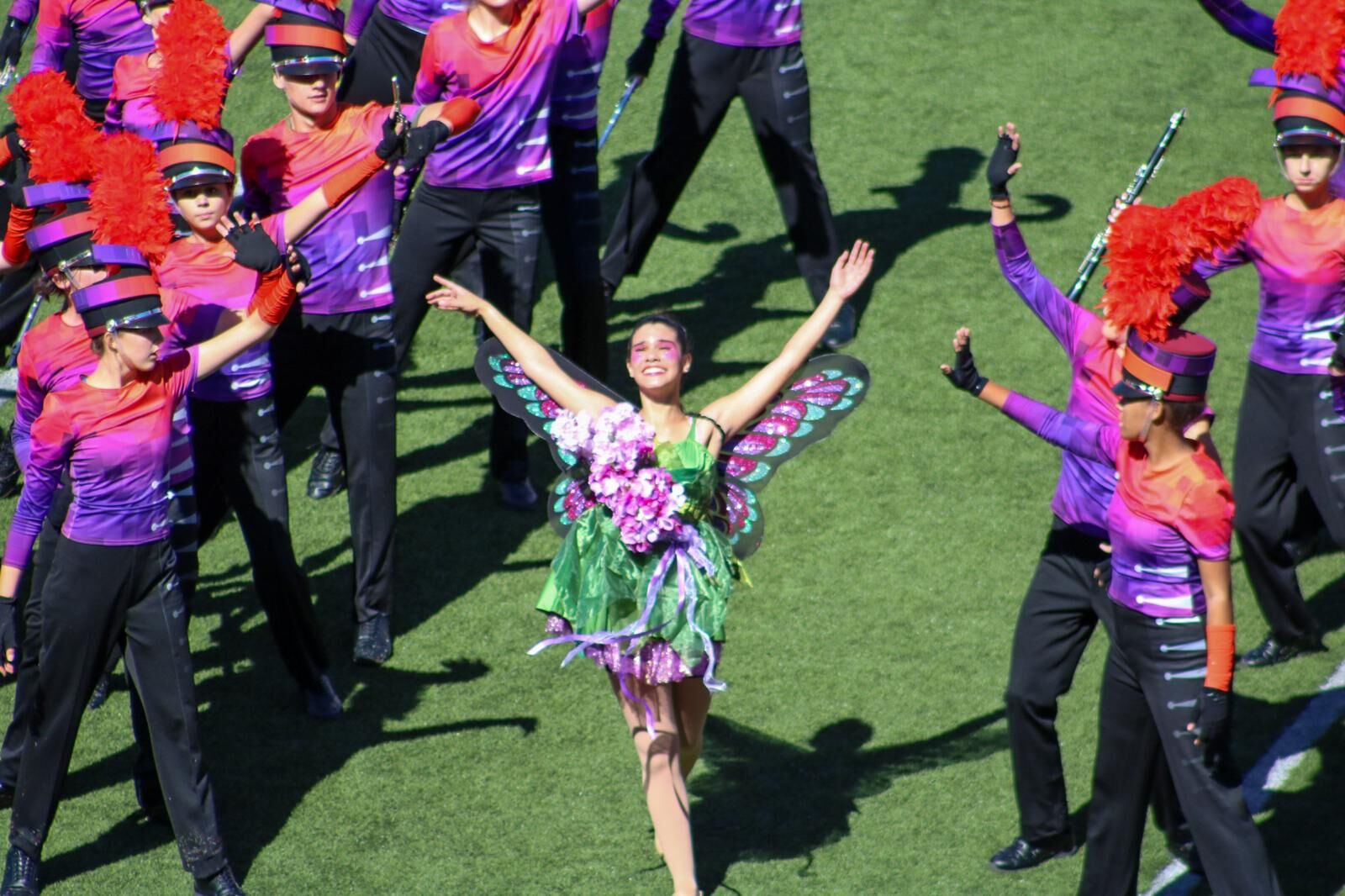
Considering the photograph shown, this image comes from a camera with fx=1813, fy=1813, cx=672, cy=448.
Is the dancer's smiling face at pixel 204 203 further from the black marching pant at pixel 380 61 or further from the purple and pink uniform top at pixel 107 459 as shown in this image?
the black marching pant at pixel 380 61

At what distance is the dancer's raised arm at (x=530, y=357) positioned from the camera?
18.8 feet

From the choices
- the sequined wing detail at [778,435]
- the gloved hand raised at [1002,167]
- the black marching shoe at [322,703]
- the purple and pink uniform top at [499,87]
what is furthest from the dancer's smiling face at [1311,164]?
the black marching shoe at [322,703]

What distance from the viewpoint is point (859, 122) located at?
1126cm

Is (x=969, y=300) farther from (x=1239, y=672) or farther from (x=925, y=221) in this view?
(x=1239, y=672)

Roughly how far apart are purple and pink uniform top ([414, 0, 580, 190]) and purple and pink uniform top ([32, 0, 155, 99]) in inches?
81.8

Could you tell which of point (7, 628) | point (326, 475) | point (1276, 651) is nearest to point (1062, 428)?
point (1276, 651)

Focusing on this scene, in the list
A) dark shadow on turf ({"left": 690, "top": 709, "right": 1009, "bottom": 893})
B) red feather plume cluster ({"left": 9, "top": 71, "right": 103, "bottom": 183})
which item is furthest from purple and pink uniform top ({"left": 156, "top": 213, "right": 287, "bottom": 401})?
dark shadow on turf ({"left": 690, "top": 709, "right": 1009, "bottom": 893})

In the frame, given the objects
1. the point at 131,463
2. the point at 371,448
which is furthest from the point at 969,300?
the point at 131,463

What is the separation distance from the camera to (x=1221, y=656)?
196 inches

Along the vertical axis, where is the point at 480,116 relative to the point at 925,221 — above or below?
above

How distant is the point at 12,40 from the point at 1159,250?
6232 mm

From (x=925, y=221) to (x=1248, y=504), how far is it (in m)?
3.71

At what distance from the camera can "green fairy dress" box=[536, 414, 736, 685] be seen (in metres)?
5.47

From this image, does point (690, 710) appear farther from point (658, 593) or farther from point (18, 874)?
point (18, 874)
